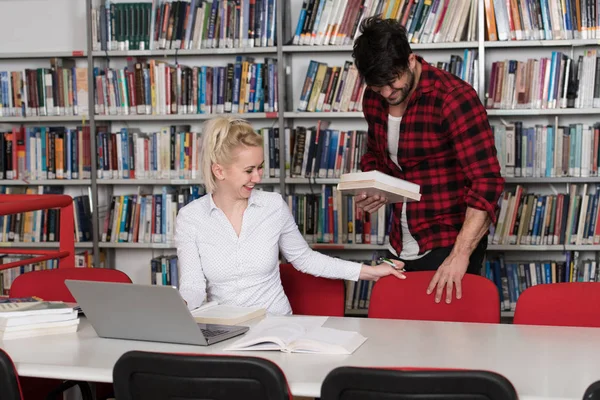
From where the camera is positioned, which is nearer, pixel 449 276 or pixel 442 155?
pixel 449 276

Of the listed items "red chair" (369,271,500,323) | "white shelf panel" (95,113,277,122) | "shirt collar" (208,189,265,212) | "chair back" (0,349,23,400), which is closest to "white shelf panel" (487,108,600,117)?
"white shelf panel" (95,113,277,122)

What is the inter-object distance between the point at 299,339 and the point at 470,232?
81 cm

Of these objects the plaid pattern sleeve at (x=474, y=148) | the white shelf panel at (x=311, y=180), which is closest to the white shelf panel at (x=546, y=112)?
the white shelf panel at (x=311, y=180)

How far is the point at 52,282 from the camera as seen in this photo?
2.83 m

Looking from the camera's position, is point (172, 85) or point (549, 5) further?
point (172, 85)

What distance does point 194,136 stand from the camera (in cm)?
438

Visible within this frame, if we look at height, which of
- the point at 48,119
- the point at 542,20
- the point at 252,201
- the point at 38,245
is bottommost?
the point at 38,245

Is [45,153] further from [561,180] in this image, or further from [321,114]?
[561,180]

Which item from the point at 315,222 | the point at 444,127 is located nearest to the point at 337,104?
the point at 315,222

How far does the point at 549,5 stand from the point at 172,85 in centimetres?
206

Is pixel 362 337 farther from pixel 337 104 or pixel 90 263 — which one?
pixel 90 263

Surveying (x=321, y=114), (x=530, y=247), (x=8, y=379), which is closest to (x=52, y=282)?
(x=8, y=379)

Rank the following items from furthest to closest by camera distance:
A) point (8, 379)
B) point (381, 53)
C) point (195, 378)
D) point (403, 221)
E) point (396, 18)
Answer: point (396, 18) → point (403, 221) → point (381, 53) → point (8, 379) → point (195, 378)

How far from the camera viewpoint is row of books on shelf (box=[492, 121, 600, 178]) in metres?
3.95
